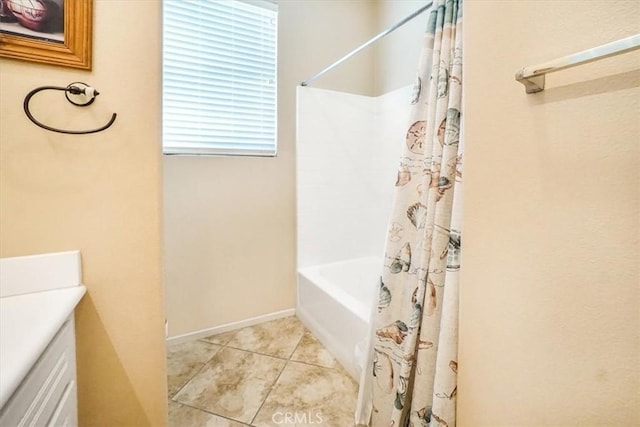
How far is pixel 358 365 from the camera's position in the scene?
4.99 feet

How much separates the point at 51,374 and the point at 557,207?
121 centimetres

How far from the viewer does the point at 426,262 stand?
1.06 m

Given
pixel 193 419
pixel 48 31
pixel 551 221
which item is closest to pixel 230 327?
pixel 193 419

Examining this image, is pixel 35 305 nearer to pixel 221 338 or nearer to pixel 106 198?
pixel 106 198

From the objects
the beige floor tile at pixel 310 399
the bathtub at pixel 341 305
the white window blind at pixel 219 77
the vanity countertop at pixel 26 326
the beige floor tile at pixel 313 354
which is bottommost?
the beige floor tile at pixel 310 399

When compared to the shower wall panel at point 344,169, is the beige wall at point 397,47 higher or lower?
higher

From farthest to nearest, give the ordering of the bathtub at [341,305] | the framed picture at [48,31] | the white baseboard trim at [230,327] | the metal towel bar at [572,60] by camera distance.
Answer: the white baseboard trim at [230,327], the bathtub at [341,305], the framed picture at [48,31], the metal towel bar at [572,60]

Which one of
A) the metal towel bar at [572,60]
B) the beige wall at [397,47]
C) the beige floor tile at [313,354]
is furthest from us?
the beige wall at [397,47]

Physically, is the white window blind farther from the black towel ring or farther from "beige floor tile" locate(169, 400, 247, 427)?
"beige floor tile" locate(169, 400, 247, 427)

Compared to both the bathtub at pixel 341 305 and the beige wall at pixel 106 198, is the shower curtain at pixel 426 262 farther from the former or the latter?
the beige wall at pixel 106 198

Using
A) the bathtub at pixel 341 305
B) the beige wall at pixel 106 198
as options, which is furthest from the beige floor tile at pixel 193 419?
the bathtub at pixel 341 305

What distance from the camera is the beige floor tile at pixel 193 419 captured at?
1.33m

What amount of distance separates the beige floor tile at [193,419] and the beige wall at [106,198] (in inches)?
17.2

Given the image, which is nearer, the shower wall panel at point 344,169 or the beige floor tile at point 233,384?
the beige floor tile at point 233,384
